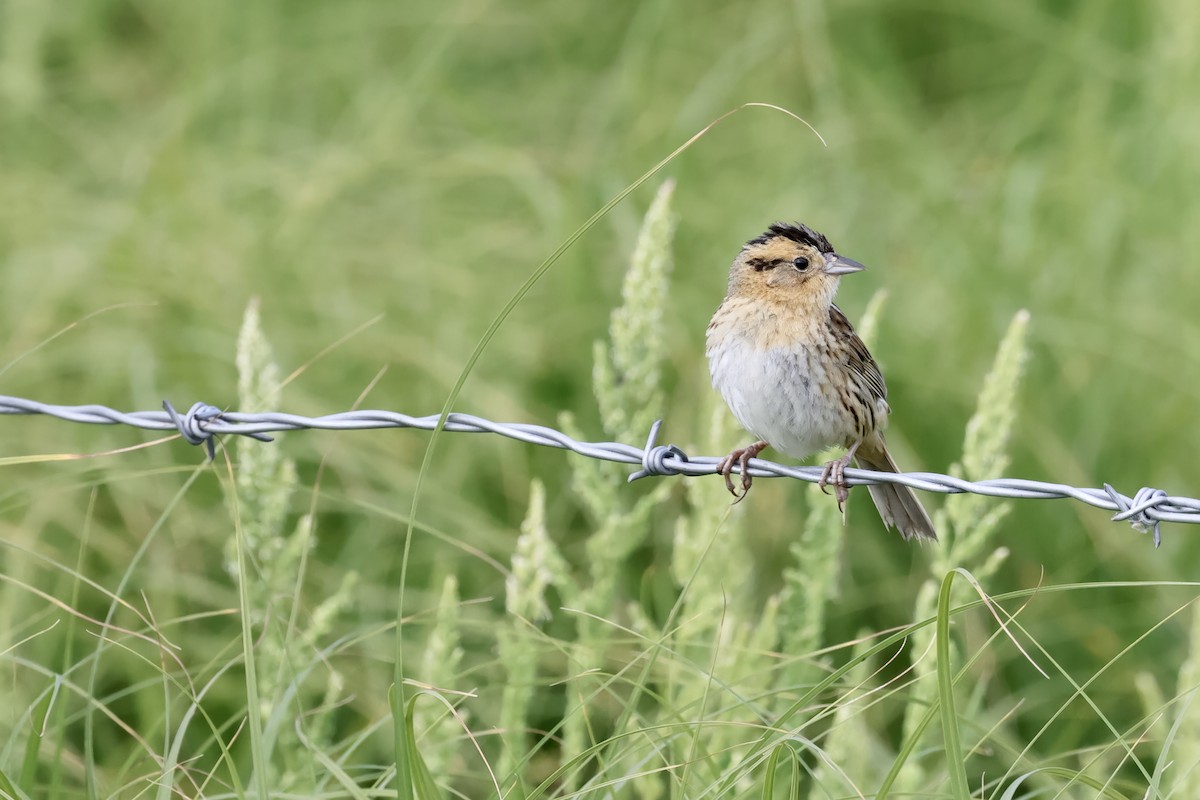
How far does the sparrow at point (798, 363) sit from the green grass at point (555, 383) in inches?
5.1

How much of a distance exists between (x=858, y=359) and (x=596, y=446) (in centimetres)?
106

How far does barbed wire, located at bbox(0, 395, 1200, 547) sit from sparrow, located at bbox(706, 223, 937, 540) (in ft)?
1.15

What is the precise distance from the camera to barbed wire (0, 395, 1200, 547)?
2.74 meters

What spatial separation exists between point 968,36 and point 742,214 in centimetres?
339

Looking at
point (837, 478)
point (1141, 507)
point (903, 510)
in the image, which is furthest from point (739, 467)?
point (1141, 507)

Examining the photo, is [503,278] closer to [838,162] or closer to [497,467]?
[497,467]

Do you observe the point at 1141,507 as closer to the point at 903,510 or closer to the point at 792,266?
the point at 903,510

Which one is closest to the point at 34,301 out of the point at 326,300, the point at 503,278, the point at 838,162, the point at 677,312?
the point at 326,300

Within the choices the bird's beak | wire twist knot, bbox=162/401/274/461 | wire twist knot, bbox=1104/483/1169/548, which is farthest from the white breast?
wire twist knot, bbox=162/401/274/461

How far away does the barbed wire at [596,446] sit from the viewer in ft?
8.98

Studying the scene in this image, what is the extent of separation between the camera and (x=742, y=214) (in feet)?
21.8

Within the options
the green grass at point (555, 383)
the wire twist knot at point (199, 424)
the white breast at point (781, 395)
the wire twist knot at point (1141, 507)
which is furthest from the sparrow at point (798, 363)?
the wire twist knot at point (199, 424)

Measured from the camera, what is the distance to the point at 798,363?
147 inches

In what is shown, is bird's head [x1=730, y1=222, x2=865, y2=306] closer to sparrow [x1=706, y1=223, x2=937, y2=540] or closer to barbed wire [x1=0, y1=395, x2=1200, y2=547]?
sparrow [x1=706, y1=223, x2=937, y2=540]
